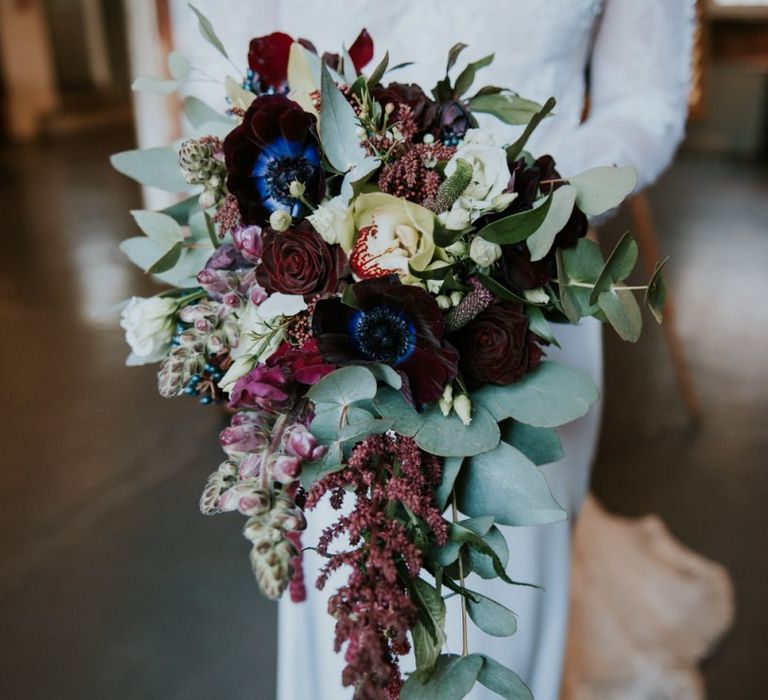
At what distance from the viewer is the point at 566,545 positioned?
44.9 inches

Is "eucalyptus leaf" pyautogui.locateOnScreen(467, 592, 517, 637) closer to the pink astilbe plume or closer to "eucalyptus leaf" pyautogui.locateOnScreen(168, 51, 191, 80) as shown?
→ the pink astilbe plume

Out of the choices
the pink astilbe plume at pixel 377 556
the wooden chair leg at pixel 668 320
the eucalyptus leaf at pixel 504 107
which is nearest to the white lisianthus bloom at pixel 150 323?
the pink astilbe plume at pixel 377 556

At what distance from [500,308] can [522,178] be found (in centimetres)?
11

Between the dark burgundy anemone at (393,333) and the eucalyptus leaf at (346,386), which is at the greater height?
the dark burgundy anemone at (393,333)

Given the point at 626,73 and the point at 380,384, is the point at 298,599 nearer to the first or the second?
the point at 380,384

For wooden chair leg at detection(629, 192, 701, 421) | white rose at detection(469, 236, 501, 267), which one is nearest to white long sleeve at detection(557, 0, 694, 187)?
white rose at detection(469, 236, 501, 267)

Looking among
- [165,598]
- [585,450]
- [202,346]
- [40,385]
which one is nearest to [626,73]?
[585,450]

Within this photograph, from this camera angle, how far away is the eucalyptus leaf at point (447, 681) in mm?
619

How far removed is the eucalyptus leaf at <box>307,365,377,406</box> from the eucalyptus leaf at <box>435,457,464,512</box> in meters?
0.10

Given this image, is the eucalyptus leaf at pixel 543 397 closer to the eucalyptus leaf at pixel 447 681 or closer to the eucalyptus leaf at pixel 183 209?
the eucalyptus leaf at pixel 447 681

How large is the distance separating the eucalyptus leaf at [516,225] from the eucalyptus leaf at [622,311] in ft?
0.34

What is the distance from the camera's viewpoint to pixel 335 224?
2.08 feet

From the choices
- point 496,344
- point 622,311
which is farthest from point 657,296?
point 496,344

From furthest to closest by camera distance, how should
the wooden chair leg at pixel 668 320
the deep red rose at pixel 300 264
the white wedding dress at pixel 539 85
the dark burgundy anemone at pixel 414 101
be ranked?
the wooden chair leg at pixel 668 320, the white wedding dress at pixel 539 85, the dark burgundy anemone at pixel 414 101, the deep red rose at pixel 300 264
